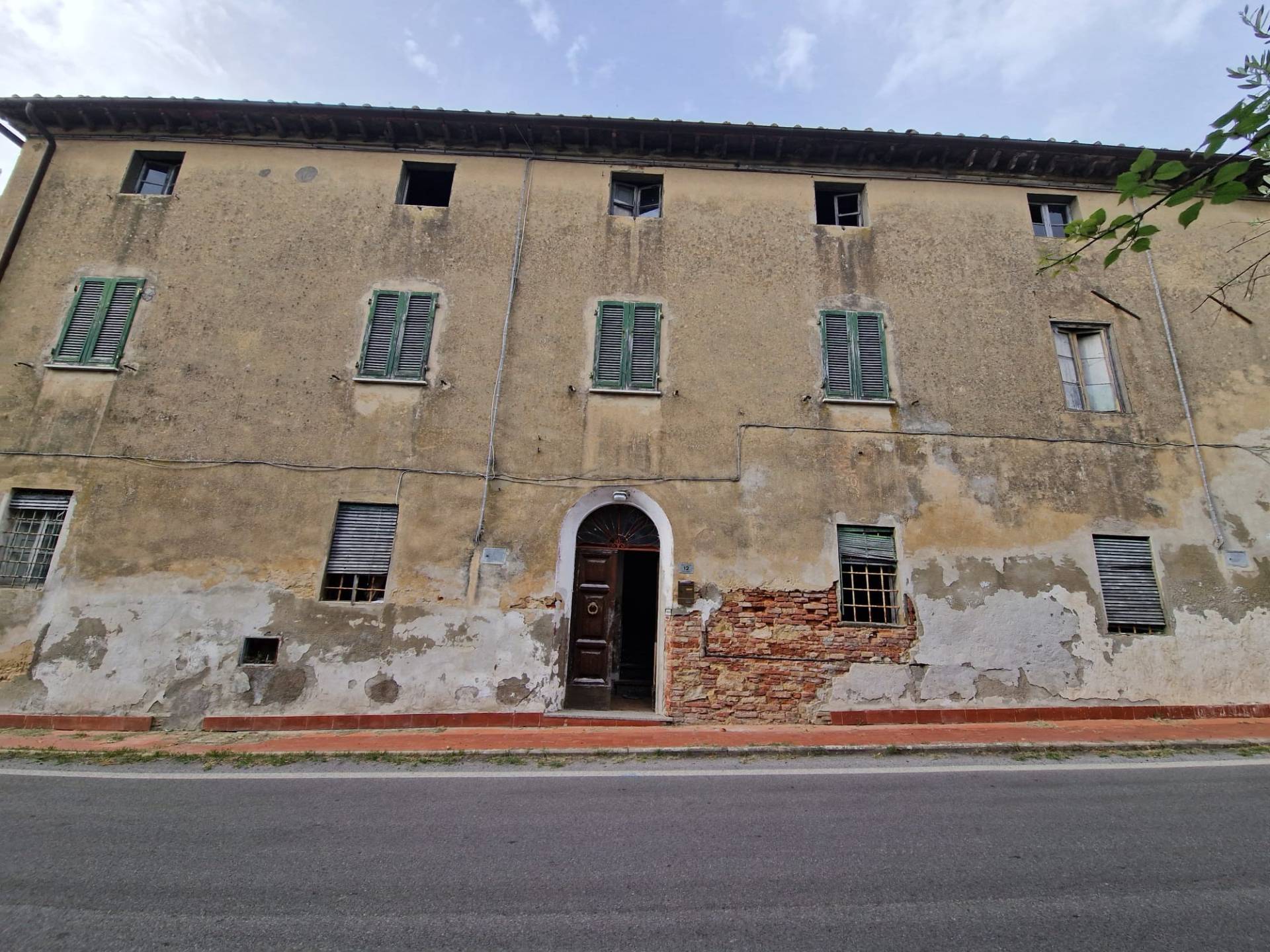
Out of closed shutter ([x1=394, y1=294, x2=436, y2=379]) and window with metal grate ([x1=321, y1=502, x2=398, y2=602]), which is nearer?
window with metal grate ([x1=321, y1=502, x2=398, y2=602])

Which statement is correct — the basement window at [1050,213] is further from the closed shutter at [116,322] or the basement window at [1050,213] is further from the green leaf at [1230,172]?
the closed shutter at [116,322]

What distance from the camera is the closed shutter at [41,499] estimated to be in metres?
9.00

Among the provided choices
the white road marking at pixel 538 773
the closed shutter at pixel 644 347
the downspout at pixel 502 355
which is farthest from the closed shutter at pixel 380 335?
the white road marking at pixel 538 773

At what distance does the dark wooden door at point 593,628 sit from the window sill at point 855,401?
13.3 feet

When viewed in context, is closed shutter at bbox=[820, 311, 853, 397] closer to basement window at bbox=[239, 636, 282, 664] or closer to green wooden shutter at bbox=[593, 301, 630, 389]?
green wooden shutter at bbox=[593, 301, 630, 389]

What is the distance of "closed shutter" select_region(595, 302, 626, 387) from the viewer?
32.4 ft

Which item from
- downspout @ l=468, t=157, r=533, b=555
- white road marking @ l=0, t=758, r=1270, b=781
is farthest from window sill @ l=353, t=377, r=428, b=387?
white road marking @ l=0, t=758, r=1270, b=781

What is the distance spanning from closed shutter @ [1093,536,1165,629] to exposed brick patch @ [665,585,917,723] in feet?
10.0

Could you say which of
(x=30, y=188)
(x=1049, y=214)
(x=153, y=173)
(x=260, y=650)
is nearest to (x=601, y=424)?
(x=260, y=650)

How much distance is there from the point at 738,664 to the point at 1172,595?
6536mm

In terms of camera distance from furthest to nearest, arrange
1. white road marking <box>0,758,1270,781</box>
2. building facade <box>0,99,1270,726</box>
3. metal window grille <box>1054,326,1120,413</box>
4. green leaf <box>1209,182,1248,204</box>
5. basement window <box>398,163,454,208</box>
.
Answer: basement window <box>398,163,454,208</box> → metal window grille <box>1054,326,1120,413</box> → building facade <box>0,99,1270,726</box> → white road marking <box>0,758,1270,781</box> → green leaf <box>1209,182,1248,204</box>

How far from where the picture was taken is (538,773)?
605cm

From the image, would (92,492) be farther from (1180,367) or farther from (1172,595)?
(1180,367)

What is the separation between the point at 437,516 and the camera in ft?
29.9
